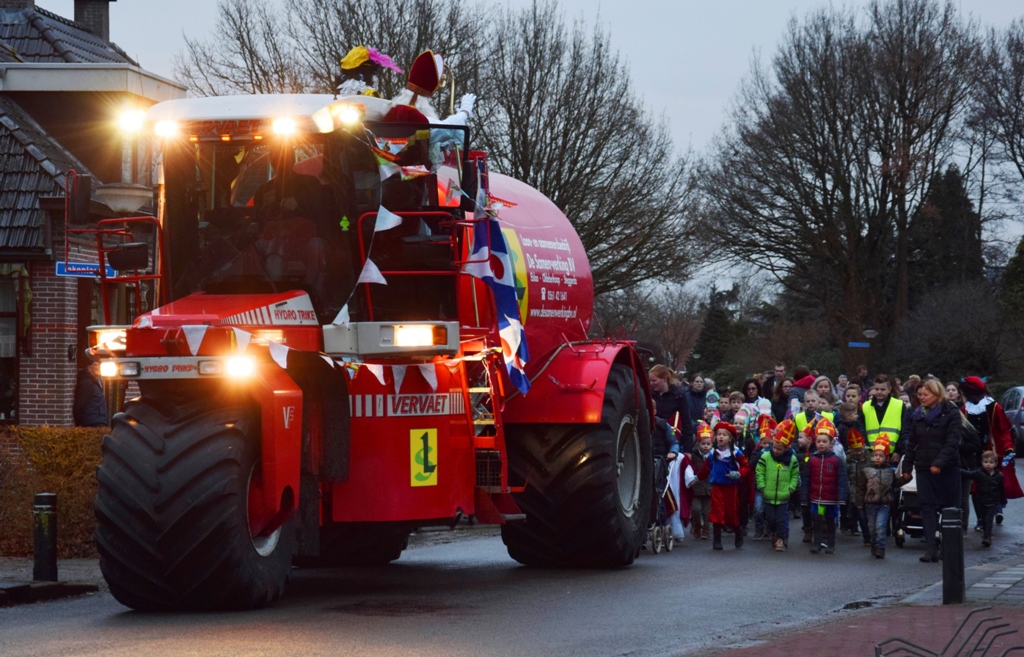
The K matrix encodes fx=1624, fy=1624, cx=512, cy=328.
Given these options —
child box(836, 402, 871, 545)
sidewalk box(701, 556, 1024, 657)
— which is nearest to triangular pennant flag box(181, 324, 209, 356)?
sidewalk box(701, 556, 1024, 657)

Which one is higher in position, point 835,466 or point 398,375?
point 398,375

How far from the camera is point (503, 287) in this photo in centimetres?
1175

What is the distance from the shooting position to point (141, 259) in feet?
34.8

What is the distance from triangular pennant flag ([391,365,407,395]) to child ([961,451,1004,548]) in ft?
29.4

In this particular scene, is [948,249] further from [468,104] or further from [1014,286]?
[468,104]

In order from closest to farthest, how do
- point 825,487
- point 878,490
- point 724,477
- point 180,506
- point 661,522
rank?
point 180,506, point 661,522, point 825,487, point 878,490, point 724,477

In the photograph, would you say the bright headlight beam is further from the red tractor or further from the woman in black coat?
the woman in black coat

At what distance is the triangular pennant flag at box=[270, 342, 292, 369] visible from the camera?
974 centimetres

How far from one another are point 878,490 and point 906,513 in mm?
1015

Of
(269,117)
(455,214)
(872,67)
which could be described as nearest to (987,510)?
(455,214)

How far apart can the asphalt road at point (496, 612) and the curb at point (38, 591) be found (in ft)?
0.79

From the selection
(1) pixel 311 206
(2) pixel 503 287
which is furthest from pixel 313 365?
(2) pixel 503 287

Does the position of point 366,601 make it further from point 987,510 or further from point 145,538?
point 987,510

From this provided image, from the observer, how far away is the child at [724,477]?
16.6 metres
